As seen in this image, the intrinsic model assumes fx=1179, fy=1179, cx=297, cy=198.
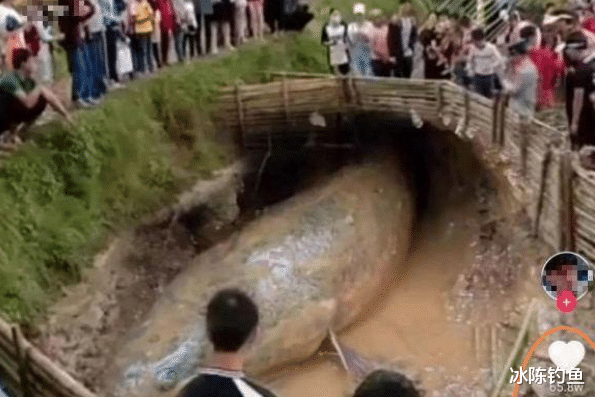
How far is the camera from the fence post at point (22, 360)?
2197 mm

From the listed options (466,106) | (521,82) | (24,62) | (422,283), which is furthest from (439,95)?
(24,62)

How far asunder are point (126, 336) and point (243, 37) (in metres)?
0.61

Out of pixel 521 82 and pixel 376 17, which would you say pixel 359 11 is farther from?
pixel 521 82

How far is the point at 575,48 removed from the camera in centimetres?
229

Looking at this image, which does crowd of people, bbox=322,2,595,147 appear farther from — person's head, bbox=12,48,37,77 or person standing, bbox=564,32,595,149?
person's head, bbox=12,48,37,77

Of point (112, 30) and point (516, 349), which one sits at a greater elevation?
point (112, 30)

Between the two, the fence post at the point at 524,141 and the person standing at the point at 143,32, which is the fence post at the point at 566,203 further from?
the person standing at the point at 143,32

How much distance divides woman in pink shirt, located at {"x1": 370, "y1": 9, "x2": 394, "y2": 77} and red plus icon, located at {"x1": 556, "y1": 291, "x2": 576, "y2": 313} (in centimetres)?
55

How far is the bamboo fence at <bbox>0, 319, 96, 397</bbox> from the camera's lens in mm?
2199

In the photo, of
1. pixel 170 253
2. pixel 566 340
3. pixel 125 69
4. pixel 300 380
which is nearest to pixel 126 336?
pixel 170 253

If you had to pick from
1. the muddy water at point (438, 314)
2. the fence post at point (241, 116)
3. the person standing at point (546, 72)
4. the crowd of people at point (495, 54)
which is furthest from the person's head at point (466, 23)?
the fence post at point (241, 116)

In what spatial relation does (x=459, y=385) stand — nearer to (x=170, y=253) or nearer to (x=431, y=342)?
(x=431, y=342)

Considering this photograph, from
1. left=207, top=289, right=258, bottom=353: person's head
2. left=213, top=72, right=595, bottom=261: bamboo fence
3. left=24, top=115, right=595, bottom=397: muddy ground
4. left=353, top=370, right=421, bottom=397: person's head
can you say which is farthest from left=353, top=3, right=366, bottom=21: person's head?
left=353, top=370, right=421, bottom=397: person's head

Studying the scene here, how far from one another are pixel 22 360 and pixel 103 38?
2.06 feet
